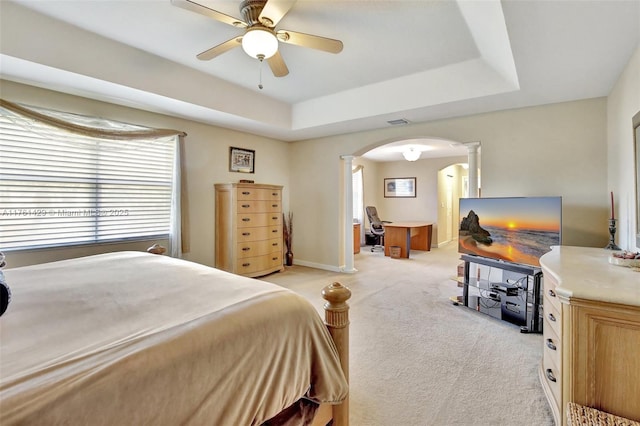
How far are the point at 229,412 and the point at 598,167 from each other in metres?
3.92

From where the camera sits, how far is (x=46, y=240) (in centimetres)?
297

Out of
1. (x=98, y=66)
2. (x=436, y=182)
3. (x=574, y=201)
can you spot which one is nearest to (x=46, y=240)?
(x=98, y=66)

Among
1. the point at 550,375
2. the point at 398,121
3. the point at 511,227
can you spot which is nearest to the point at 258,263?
the point at 398,121

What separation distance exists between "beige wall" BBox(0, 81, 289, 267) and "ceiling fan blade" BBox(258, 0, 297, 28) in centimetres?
240

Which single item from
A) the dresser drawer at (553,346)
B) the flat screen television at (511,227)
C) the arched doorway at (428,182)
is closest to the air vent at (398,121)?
the arched doorway at (428,182)

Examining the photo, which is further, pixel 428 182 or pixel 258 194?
pixel 428 182

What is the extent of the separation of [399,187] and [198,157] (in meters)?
5.83

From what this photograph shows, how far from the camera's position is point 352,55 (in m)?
2.98

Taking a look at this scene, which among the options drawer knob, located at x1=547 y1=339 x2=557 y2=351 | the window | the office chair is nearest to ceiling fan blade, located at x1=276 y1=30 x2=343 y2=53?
drawer knob, located at x1=547 y1=339 x2=557 y2=351

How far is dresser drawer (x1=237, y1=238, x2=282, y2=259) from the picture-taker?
4305 millimetres

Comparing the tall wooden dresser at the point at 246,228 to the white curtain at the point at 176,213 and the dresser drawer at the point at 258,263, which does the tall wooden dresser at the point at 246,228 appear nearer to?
the dresser drawer at the point at 258,263

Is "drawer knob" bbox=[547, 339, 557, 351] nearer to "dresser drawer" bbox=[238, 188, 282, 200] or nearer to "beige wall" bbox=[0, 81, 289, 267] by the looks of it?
"dresser drawer" bbox=[238, 188, 282, 200]

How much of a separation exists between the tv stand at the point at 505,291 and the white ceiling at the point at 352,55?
175 cm

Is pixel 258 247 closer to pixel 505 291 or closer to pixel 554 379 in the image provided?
pixel 505 291
